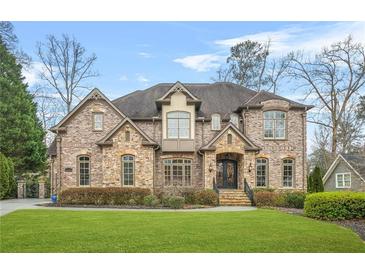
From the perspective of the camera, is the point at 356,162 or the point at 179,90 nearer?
the point at 179,90

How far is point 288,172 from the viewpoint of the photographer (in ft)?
74.9

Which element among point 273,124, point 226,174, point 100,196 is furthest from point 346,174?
point 100,196

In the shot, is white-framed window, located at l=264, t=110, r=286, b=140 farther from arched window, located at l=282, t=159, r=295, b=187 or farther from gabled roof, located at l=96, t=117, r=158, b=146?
gabled roof, located at l=96, t=117, r=158, b=146

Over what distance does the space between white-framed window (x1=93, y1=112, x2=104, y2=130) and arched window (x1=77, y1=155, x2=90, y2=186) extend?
1762 millimetres

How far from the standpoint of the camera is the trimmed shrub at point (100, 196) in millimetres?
19719

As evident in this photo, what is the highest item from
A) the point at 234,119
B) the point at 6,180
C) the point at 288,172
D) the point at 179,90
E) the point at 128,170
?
the point at 179,90

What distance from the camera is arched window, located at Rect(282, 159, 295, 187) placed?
896 inches

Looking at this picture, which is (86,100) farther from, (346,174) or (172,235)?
(346,174)

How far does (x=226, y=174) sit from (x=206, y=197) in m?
4.35

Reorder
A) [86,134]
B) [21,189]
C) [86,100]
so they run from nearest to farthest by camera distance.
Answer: [86,100]
[86,134]
[21,189]

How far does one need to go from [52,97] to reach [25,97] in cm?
843

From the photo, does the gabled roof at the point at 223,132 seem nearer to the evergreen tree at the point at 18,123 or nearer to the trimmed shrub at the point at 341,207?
the trimmed shrub at the point at 341,207

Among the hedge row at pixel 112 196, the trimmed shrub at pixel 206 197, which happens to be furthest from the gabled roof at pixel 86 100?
the trimmed shrub at pixel 206 197

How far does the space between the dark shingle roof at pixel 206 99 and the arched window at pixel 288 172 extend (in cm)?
339
